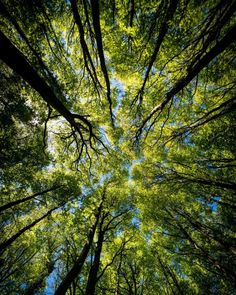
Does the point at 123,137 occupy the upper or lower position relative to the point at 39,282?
upper

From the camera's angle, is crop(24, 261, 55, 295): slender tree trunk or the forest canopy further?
crop(24, 261, 55, 295): slender tree trunk

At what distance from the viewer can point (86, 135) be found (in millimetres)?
9891

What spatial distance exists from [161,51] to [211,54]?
3.02 meters

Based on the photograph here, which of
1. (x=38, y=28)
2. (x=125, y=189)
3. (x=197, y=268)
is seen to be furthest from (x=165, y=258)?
(x=38, y=28)

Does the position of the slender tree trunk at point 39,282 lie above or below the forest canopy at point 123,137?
below

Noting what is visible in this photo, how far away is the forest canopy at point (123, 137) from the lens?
505 centimetres

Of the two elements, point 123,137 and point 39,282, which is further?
point 39,282

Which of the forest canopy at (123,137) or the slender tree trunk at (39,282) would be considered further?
the slender tree trunk at (39,282)

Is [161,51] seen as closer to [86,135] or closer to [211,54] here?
[211,54]

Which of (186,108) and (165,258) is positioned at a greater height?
(186,108)

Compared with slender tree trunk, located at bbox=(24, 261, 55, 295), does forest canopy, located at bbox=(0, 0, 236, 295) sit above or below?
above

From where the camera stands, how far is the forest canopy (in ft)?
16.6

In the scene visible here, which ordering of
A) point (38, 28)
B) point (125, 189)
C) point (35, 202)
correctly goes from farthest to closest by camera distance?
point (125, 189) < point (35, 202) < point (38, 28)

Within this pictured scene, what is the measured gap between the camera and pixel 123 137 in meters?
9.12
